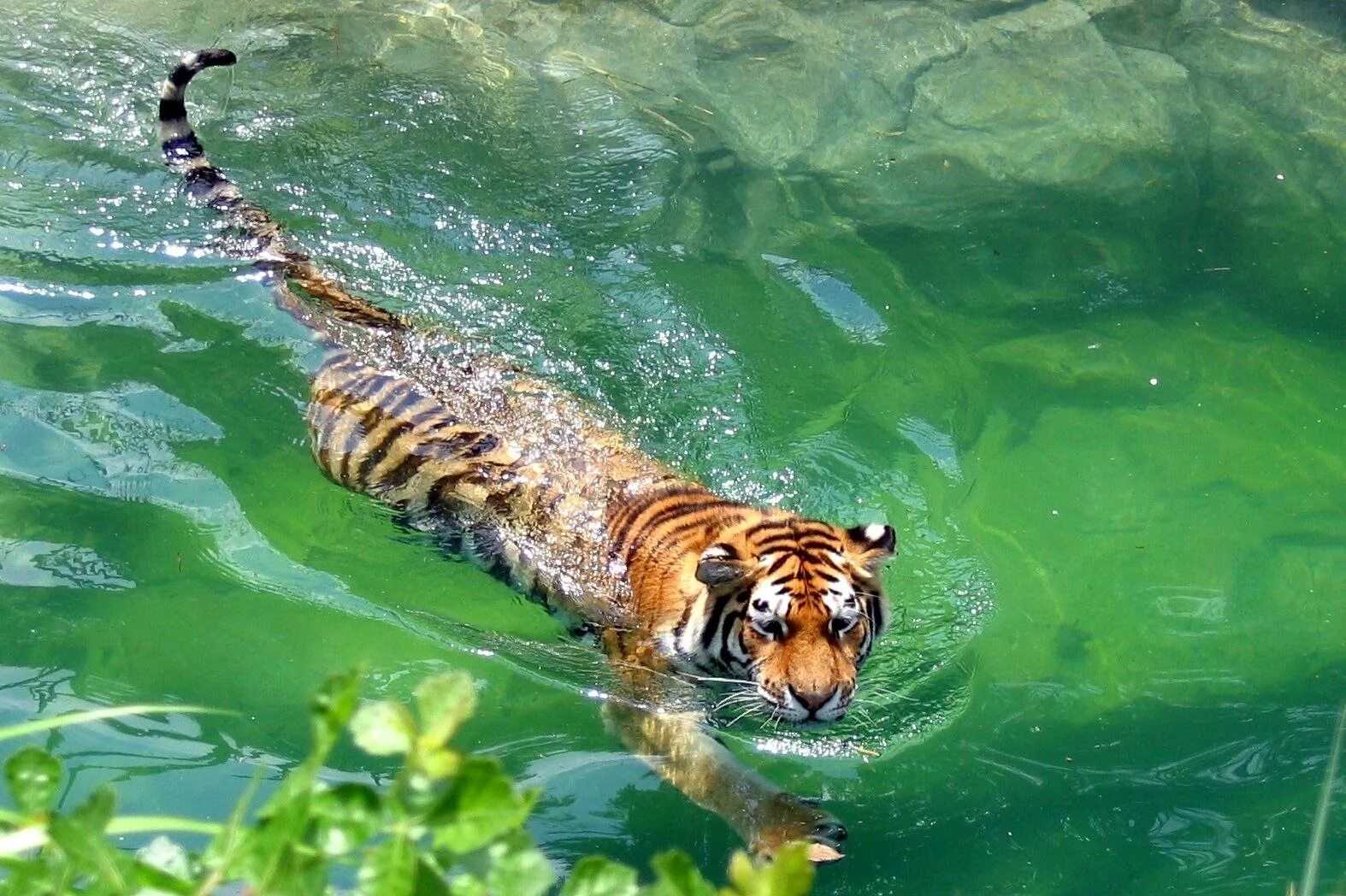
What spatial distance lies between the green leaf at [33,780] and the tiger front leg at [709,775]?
6.05ft

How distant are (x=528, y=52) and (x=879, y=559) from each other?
3644 mm

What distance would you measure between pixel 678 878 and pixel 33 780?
0.47m

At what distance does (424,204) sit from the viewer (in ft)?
14.8

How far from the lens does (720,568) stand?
269 cm

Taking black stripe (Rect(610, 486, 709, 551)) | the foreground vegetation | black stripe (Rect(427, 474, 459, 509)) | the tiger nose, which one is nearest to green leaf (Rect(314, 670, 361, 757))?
the foreground vegetation

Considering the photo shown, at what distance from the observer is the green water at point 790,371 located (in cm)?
291

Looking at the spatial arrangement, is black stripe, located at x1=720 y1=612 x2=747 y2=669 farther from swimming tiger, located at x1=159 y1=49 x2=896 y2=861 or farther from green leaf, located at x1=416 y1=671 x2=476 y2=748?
green leaf, located at x1=416 y1=671 x2=476 y2=748

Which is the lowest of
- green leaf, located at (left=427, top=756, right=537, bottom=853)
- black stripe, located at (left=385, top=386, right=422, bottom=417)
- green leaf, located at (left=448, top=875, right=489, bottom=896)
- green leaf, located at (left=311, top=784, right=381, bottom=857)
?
black stripe, located at (left=385, top=386, right=422, bottom=417)

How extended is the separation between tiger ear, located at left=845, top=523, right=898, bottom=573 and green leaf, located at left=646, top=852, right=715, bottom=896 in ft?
6.96

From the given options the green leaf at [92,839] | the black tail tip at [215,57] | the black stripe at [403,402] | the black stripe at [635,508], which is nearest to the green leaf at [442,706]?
the green leaf at [92,839]

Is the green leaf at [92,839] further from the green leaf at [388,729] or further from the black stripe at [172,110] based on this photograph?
the black stripe at [172,110]

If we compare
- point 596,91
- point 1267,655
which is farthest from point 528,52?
point 1267,655

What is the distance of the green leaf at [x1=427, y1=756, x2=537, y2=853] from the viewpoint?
75cm

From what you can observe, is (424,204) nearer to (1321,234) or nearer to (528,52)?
(528,52)
